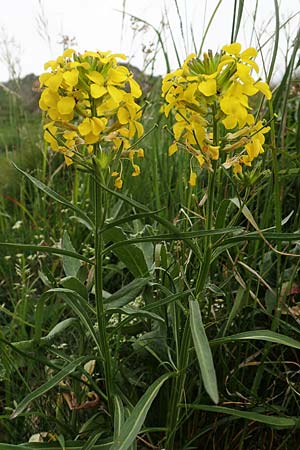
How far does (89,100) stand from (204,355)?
39cm

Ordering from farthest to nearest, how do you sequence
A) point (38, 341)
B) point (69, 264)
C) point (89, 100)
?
point (69, 264) → point (38, 341) → point (89, 100)

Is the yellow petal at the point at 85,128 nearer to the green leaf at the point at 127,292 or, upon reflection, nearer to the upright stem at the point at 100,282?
the upright stem at the point at 100,282

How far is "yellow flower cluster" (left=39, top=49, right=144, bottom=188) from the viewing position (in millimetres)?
841

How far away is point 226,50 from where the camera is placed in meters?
0.84

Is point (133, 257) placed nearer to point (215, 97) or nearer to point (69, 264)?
point (69, 264)

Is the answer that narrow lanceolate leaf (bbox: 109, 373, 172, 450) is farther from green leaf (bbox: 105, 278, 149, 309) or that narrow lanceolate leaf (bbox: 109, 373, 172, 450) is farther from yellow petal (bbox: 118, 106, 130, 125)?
yellow petal (bbox: 118, 106, 130, 125)

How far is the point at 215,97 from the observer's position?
84 centimetres

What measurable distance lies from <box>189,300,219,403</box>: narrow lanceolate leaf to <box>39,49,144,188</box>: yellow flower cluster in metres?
Answer: 0.25

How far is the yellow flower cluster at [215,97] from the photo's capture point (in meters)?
0.83

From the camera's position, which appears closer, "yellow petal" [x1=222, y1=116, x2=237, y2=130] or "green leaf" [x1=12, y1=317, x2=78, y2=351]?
"yellow petal" [x1=222, y1=116, x2=237, y2=130]

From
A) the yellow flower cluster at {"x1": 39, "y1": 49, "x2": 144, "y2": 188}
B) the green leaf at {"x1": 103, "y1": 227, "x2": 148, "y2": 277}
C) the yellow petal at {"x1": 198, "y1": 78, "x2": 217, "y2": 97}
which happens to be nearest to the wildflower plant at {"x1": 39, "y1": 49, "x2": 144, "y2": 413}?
the yellow flower cluster at {"x1": 39, "y1": 49, "x2": 144, "y2": 188}

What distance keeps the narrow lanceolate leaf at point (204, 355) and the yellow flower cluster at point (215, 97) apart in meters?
0.22

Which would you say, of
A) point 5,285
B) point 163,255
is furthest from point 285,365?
point 5,285

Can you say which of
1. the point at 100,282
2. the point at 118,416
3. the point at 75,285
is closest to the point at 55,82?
the point at 100,282
